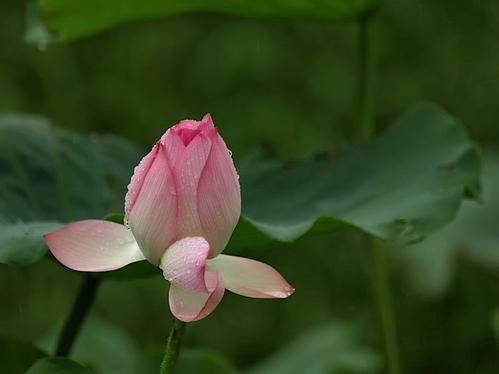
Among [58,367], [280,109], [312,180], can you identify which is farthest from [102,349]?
[280,109]

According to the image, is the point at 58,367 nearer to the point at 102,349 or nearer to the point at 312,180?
the point at 312,180

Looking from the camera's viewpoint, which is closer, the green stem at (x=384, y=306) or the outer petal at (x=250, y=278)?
the outer petal at (x=250, y=278)

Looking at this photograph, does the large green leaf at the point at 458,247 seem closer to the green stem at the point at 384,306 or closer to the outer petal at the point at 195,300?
the green stem at the point at 384,306

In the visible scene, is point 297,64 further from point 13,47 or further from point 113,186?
point 113,186

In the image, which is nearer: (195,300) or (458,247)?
(195,300)

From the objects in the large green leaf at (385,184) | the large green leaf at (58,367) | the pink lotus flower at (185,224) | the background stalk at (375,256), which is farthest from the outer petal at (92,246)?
the background stalk at (375,256)

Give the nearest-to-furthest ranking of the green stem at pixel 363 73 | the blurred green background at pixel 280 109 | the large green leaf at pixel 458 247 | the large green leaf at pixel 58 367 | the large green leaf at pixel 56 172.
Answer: the large green leaf at pixel 58 367 → the large green leaf at pixel 56 172 → the green stem at pixel 363 73 → the large green leaf at pixel 458 247 → the blurred green background at pixel 280 109
